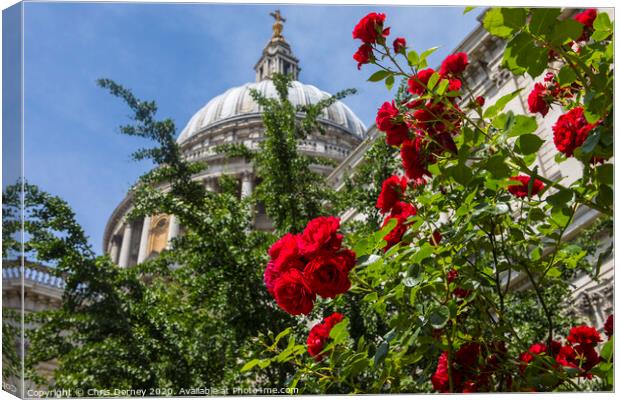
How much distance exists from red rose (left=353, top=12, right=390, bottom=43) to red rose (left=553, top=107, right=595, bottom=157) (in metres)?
0.94

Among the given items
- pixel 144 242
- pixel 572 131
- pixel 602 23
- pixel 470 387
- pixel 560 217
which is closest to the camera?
pixel 602 23

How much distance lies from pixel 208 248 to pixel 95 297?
1567mm

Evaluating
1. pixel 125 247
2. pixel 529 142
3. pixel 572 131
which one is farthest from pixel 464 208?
pixel 125 247

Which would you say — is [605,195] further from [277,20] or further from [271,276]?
[277,20]

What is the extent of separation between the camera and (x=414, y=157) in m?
3.21

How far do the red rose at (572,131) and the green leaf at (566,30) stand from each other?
64cm

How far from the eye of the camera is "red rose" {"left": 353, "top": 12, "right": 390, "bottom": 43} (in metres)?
3.03

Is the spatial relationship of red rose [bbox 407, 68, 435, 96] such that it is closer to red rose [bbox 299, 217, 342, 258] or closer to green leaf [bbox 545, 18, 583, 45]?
green leaf [bbox 545, 18, 583, 45]

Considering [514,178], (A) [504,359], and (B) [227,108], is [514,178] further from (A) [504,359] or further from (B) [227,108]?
(B) [227,108]

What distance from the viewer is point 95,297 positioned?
8016 millimetres

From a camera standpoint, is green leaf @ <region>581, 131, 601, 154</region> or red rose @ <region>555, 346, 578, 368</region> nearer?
green leaf @ <region>581, 131, 601, 154</region>

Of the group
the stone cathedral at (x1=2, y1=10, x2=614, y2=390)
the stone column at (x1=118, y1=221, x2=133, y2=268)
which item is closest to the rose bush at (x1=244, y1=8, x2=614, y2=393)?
the stone cathedral at (x1=2, y1=10, x2=614, y2=390)

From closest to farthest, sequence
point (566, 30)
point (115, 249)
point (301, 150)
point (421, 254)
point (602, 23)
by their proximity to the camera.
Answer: point (566, 30) → point (421, 254) → point (602, 23) → point (301, 150) → point (115, 249)

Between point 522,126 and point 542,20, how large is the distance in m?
0.46
